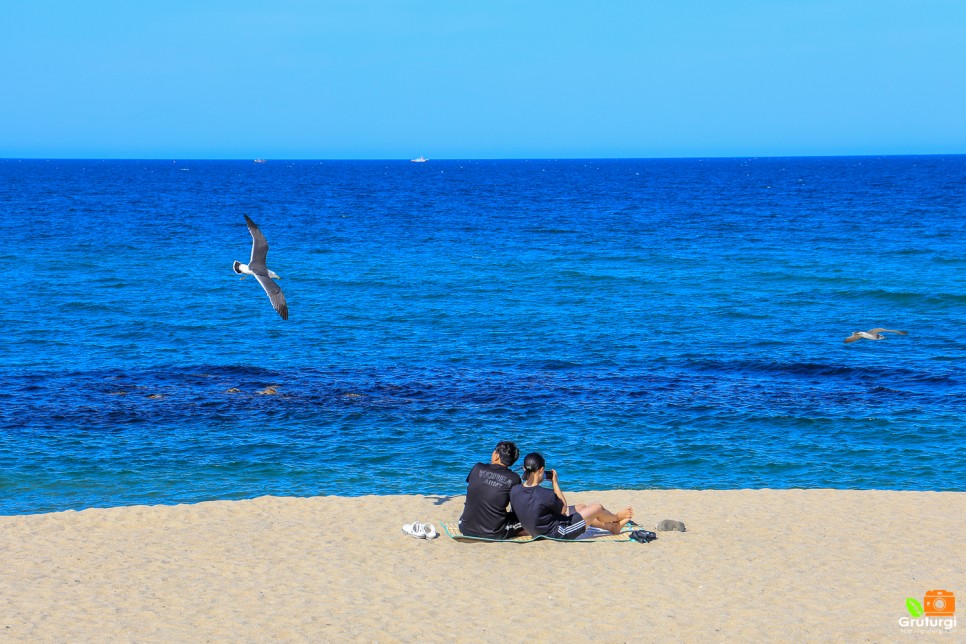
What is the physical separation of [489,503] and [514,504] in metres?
0.31

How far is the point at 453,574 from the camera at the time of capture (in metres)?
10.8

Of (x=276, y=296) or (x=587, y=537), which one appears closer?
(x=587, y=537)

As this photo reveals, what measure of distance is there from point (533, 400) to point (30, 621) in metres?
13.1

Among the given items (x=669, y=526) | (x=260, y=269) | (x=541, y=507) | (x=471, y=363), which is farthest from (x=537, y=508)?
(x=471, y=363)

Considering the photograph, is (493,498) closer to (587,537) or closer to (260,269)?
(587,537)

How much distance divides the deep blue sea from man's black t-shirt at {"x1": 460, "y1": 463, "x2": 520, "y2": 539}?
3.95 meters

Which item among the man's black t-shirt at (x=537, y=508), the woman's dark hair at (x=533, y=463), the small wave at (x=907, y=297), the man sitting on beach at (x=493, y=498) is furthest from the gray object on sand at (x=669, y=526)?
the small wave at (x=907, y=297)

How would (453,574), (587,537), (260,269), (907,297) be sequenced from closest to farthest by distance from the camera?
(453,574) < (587,537) < (260,269) < (907,297)

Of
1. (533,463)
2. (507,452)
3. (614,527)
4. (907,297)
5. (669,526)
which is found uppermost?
(507,452)

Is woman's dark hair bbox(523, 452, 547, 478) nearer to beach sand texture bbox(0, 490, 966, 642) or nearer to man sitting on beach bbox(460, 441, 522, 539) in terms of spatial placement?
man sitting on beach bbox(460, 441, 522, 539)

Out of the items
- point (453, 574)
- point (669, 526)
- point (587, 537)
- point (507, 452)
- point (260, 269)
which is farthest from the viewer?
point (260, 269)

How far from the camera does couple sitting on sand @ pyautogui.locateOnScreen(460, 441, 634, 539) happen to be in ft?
37.7

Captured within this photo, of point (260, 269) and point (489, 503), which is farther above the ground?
point (260, 269)

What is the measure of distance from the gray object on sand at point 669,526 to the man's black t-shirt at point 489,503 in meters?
2.03
